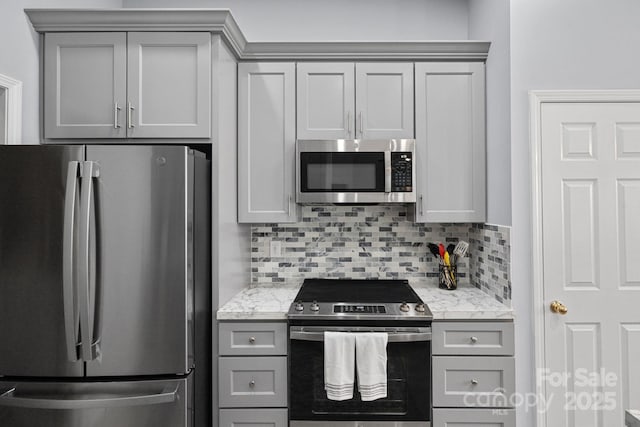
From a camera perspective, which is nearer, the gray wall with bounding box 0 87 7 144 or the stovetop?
the gray wall with bounding box 0 87 7 144

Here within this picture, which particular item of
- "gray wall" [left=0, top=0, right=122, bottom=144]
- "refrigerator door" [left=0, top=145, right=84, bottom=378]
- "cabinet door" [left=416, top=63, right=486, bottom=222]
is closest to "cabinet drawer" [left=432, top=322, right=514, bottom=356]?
"cabinet door" [left=416, top=63, right=486, bottom=222]

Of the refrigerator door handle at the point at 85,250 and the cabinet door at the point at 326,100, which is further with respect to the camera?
the cabinet door at the point at 326,100

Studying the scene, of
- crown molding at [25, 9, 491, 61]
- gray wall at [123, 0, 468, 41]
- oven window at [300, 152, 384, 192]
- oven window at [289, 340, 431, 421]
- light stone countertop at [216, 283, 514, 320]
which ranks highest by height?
gray wall at [123, 0, 468, 41]

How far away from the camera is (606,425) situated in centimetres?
204

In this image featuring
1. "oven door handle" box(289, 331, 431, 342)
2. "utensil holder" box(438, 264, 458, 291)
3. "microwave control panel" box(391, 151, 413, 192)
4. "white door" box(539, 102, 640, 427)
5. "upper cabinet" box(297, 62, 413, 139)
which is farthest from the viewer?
"utensil holder" box(438, 264, 458, 291)

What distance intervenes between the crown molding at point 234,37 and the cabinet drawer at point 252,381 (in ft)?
5.37

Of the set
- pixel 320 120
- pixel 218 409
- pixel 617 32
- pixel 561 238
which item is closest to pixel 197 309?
pixel 218 409

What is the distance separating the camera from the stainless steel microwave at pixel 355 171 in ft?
7.47

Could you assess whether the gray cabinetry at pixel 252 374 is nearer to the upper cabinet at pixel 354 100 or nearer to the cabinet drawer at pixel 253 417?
the cabinet drawer at pixel 253 417

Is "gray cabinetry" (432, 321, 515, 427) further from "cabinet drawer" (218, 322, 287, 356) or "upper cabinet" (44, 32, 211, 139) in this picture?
"upper cabinet" (44, 32, 211, 139)

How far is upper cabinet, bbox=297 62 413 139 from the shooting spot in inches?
93.4

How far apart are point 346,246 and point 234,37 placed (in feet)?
4.69

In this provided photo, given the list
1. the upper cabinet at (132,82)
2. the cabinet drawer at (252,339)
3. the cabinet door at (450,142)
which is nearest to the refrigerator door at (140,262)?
the cabinet drawer at (252,339)

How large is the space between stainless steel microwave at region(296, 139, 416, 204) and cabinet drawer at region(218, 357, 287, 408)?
0.90 m
